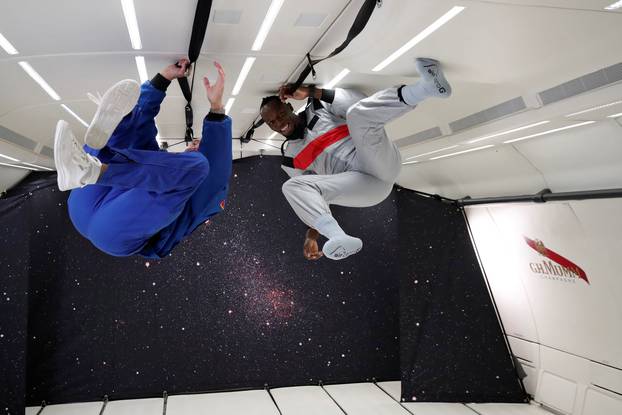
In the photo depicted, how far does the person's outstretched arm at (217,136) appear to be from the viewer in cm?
208

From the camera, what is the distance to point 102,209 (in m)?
1.94

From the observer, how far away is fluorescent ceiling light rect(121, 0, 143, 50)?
175cm

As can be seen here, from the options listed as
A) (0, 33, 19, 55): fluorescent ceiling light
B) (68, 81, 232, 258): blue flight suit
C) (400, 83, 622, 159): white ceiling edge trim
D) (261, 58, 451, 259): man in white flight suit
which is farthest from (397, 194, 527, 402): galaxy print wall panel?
(0, 33, 19, 55): fluorescent ceiling light

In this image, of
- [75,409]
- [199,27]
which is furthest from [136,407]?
[199,27]

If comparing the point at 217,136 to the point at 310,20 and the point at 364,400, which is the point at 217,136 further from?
the point at 364,400

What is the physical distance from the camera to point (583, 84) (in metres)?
2.46

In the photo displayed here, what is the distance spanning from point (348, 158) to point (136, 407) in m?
3.79

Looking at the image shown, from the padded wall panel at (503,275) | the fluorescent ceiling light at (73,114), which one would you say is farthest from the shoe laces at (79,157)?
the padded wall panel at (503,275)

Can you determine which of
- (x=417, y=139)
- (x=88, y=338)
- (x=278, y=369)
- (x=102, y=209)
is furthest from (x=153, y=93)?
(x=278, y=369)

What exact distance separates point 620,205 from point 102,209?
354 cm

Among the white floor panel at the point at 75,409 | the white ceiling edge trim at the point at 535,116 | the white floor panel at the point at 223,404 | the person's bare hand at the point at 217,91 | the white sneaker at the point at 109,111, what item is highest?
the white ceiling edge trim at the point at 535,116

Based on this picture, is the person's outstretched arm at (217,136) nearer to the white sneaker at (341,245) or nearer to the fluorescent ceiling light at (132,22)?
the fluorescent ceiling light at (132,22)

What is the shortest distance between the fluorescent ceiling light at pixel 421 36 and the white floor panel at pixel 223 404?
3683 mm

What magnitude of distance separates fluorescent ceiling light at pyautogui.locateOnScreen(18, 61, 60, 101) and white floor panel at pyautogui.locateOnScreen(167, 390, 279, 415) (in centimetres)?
328
